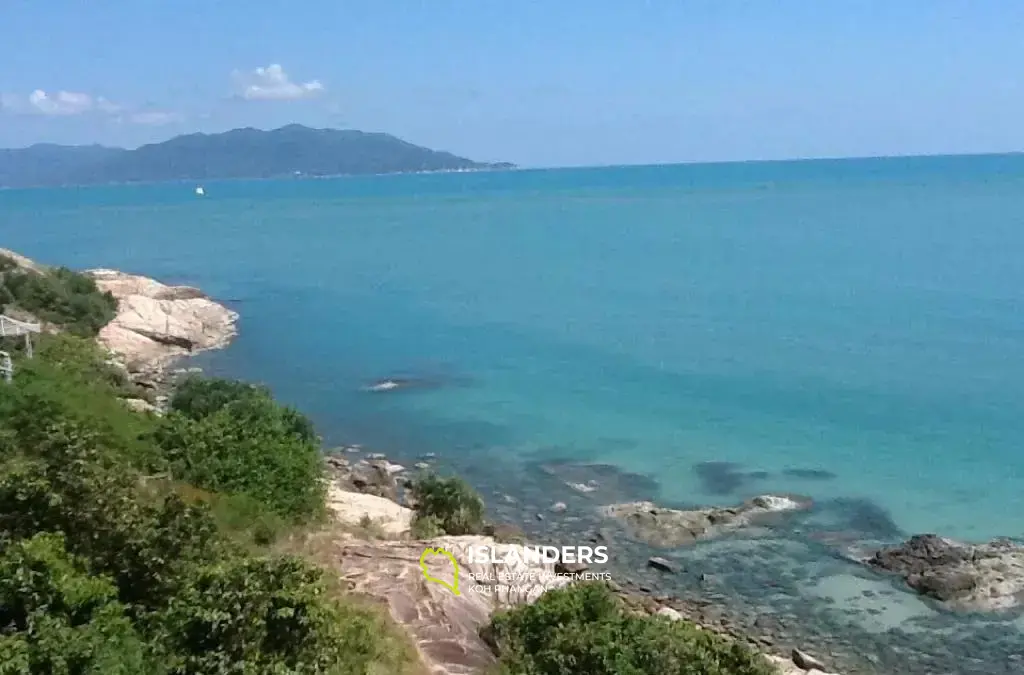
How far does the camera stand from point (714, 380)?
166ft

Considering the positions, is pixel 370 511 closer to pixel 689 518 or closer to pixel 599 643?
pixel 689 518

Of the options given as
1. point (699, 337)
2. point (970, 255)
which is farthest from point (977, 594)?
point (970, 255)

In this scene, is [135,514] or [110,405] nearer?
[135,514]

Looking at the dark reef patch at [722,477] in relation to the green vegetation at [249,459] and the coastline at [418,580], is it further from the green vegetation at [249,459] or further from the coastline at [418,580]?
the green vegetation at [249,459]

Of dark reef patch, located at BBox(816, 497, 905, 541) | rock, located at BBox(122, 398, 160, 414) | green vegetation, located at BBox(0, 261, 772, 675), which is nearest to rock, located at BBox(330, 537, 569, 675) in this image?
green vegetation, located at BBox(0, 261, 772, 675)

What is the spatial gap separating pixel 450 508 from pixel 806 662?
36.4 feet

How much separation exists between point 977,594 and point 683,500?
1031 cm

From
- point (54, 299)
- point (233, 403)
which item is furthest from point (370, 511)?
point (54, 299)

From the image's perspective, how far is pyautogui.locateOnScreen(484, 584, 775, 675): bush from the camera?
15.2 m

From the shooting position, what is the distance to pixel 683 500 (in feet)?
113

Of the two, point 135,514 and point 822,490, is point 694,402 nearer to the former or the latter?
point 822,490

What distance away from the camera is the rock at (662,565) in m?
28.5

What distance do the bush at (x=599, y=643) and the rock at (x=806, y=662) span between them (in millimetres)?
6973

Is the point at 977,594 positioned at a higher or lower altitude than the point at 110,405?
lower
